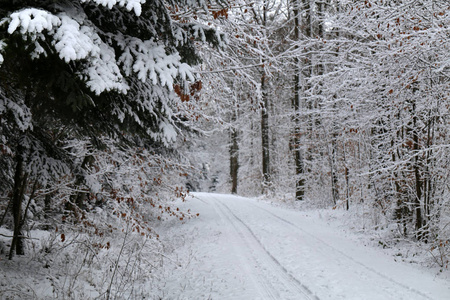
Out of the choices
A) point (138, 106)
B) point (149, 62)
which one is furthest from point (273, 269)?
point (149, 62)

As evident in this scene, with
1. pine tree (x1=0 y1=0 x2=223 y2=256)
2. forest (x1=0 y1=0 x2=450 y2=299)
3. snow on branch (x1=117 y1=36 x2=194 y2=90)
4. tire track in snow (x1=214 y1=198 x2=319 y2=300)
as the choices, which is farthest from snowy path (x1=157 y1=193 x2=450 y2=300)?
snow on branch (x1=117 y1=36 x2=194 y2=90)

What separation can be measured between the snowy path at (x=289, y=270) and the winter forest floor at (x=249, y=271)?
17 millimetres

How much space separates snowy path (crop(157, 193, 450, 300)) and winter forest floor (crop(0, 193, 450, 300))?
0.02 meters

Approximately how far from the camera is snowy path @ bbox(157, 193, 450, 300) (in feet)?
18.3

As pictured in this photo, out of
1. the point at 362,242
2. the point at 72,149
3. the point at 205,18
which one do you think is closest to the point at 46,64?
the point at 205,18

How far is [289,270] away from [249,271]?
79 centimetres

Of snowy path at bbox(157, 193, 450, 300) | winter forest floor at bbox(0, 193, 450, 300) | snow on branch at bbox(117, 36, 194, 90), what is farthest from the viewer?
snowy path at bbox(157, 193, 450, 300)

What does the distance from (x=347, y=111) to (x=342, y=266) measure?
5.56m

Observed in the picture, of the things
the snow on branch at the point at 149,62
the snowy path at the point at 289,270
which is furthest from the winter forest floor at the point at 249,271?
the snow on branch at the point at 149,62

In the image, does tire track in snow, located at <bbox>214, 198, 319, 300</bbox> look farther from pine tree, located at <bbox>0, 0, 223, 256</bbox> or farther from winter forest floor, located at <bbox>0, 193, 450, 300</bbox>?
pine tree, located at <bbox>0, 0, 223, 256</bbox>

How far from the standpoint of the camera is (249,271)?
663cm

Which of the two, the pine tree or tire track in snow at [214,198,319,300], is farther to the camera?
tire track in snow at [214,198,319,300]

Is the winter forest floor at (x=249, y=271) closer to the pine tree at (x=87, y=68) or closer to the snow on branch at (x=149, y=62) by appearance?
the pine tree at (x=87, y=68)

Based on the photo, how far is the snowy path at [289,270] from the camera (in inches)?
219
